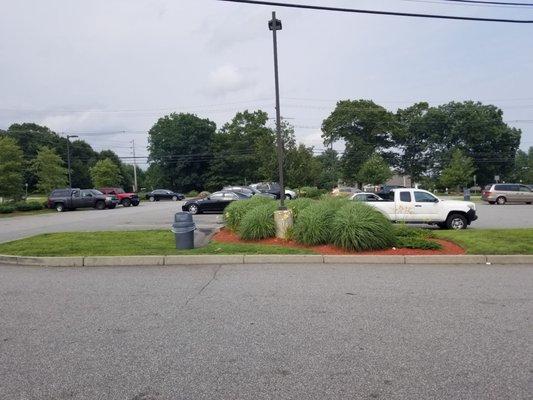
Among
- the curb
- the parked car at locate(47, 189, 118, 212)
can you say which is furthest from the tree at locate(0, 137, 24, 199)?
the curb

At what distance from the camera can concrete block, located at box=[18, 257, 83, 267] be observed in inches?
413

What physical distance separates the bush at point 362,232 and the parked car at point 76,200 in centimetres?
2914

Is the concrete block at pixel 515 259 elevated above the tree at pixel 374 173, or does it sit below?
below

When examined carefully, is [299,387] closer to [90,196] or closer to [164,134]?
[90,196]

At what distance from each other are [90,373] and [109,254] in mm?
6971

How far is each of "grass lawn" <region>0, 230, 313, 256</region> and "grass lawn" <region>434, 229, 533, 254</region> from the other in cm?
395

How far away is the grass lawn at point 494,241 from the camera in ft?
34.7

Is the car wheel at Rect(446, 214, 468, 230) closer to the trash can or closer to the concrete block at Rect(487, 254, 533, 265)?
the concrete block at Rect(487, 254, 533, 265)

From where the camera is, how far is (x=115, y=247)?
1188 cm

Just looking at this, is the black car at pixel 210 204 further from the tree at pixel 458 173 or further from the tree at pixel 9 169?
the tree at pixel 458 173

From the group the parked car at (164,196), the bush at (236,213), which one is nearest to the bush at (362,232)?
the bush at (236,213)

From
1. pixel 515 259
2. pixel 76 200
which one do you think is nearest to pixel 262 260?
pixel 515 259

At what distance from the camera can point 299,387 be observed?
3.95 metres

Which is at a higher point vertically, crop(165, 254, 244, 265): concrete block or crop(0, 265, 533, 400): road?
crop(165, 254, 244, 265): concrete block
